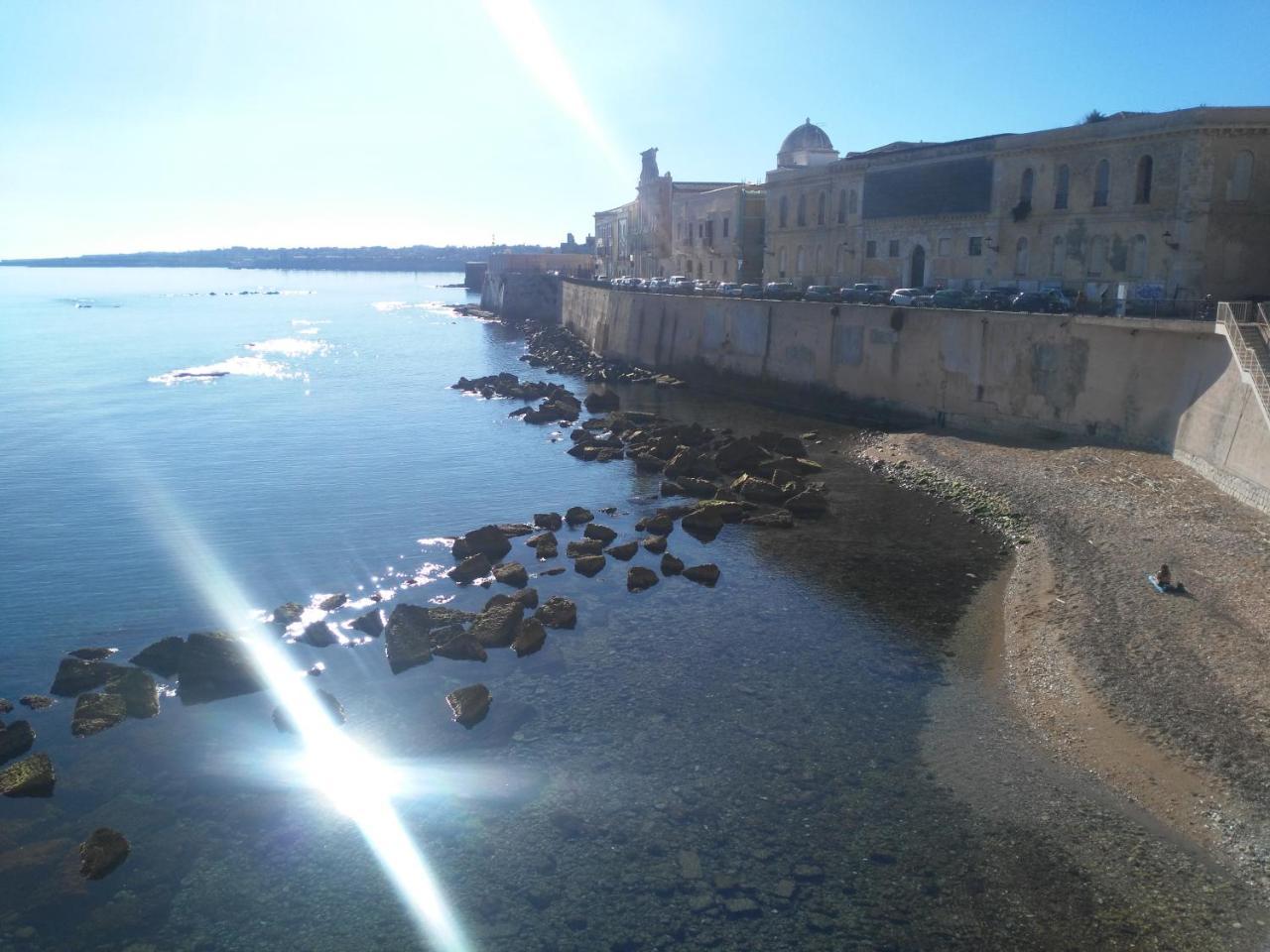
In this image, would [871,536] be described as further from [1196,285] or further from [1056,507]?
[1196,285]

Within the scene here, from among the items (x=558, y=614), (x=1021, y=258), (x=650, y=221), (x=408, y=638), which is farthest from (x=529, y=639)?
(x=650, y=221)

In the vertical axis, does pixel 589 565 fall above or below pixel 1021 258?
below

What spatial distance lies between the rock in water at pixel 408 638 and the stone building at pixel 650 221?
192 feet

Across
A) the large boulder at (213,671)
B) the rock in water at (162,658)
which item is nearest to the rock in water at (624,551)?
the large boulder at (213,671)

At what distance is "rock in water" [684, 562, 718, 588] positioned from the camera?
21703mm

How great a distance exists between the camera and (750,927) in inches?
424

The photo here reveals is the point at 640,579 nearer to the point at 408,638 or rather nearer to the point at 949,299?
the point at 408,638

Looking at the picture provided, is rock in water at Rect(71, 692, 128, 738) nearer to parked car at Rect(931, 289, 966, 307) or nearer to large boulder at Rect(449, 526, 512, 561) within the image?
large boulder at Rect(449, 526, 512, 561)

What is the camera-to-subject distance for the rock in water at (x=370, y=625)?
63.5ft

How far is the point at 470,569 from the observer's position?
22.1 meters

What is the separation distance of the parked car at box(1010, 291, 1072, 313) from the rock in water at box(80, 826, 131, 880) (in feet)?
97.5

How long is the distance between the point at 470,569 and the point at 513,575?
108 centimetres

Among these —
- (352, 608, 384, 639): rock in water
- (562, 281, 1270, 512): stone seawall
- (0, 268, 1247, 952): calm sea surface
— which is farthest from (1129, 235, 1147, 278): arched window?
(352, 608, 384, 639): rock in water

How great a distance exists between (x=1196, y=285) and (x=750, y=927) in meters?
31.2
